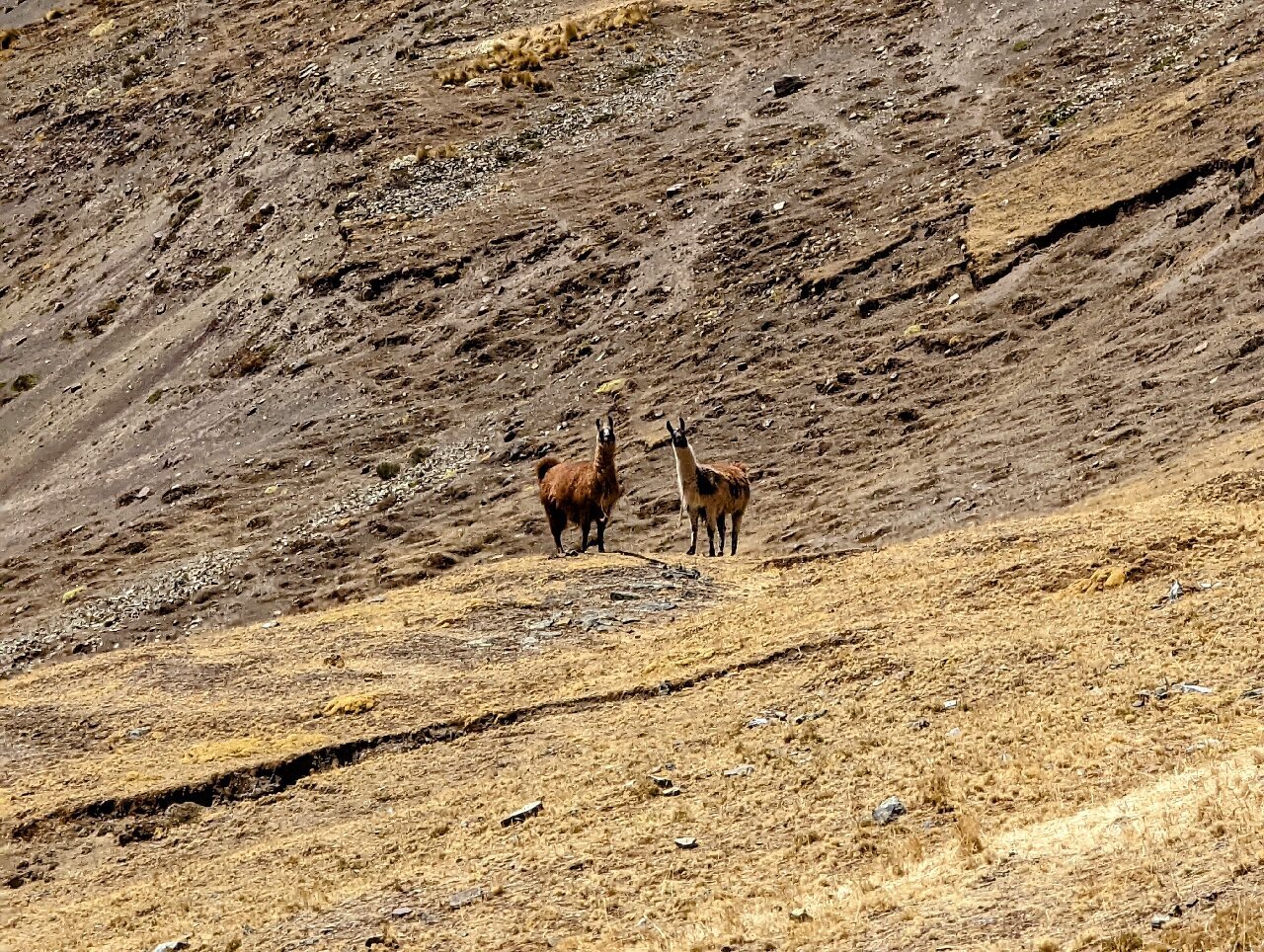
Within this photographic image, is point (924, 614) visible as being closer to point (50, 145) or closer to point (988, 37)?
point (988, 37)

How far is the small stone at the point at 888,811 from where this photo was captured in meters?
9.81

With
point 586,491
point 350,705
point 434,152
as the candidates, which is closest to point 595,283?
point 434,152

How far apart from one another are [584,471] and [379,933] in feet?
51.8

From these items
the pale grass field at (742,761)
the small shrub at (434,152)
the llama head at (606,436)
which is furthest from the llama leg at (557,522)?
the small shrub at (434,152)

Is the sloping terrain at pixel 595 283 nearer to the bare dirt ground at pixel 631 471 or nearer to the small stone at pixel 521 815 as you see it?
the bare dirt ground at pixel 631 471

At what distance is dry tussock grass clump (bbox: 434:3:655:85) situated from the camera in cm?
5631

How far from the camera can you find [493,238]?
46.6 metres

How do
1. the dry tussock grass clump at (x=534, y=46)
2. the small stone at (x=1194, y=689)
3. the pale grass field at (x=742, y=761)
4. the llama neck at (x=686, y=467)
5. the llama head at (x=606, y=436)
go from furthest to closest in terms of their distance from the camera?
the dry tussock grass clump at (x=534, y=46), the llama head at (x=606, y=436), the llama neck at (x=686, y=467), the small stone at (x=1194, y=689), the pale grass field at (x=742, y=761)

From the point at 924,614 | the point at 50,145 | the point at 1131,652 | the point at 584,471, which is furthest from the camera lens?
the point at 50,145

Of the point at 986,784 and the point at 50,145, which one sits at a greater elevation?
the point at 50,145

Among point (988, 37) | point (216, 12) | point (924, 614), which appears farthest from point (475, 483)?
point (216, 12)

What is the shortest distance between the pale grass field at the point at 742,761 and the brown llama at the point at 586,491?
5.24 meters

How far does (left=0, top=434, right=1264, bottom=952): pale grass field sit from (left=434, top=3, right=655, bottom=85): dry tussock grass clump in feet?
132

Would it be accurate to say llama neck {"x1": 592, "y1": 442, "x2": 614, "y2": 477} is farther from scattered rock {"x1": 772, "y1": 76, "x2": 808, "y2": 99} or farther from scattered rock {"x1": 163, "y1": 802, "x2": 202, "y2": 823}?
scattered rock {"x1": 772, "y1": 76, "x2": 808, "y2": 99}
